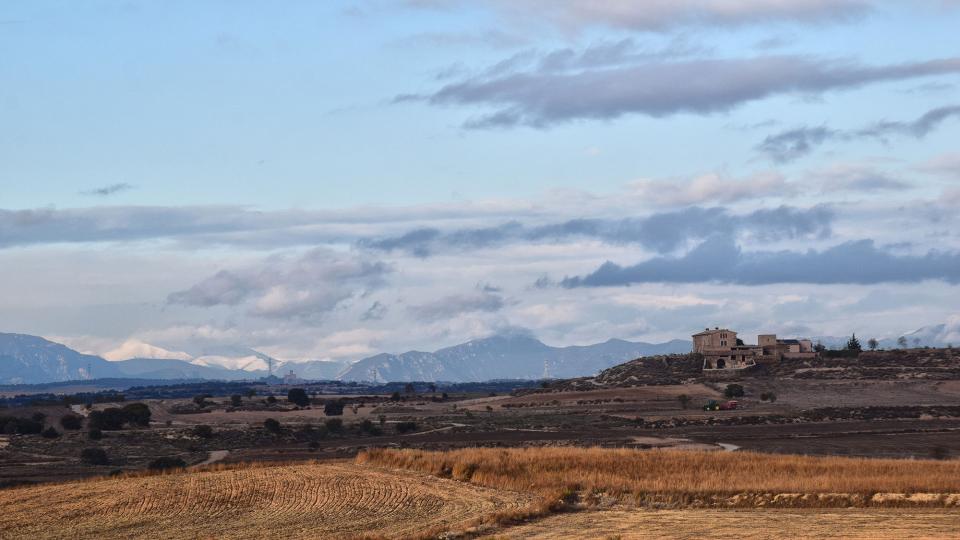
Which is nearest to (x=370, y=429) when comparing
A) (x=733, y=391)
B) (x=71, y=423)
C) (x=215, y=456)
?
(x=215, y=456)

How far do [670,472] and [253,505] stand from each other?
1884 cm

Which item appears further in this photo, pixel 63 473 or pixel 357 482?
pixel 63 473

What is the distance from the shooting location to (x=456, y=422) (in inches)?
5522

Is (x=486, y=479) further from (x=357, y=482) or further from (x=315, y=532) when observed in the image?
(x=315, y=532)

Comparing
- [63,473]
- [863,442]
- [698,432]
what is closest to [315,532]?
[63,473]

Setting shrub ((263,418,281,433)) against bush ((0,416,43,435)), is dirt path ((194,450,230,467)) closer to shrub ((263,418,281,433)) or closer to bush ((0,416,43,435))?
shrub ((263,418,281,433))

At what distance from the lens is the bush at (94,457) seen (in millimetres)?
95044

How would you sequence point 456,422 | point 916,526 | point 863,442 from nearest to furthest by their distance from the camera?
point 916,526
point 863,442
point 456,422

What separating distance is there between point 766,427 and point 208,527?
79.4m

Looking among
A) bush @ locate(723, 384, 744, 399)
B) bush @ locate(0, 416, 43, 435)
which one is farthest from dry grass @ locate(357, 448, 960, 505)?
bush @ locate(723, 384, 744, 399)

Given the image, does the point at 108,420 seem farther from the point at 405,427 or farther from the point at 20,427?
the point at 405,427

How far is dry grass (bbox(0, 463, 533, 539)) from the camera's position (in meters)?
44.0

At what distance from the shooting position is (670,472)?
58062 mm

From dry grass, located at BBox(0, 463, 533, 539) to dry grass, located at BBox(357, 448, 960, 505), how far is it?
7.59 feet
